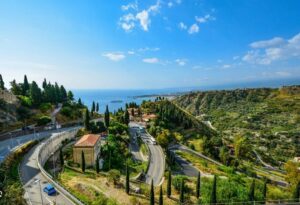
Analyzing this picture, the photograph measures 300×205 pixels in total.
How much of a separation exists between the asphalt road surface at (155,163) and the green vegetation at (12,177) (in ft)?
67.6

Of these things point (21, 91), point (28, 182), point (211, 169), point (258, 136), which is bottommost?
point (258, 136)

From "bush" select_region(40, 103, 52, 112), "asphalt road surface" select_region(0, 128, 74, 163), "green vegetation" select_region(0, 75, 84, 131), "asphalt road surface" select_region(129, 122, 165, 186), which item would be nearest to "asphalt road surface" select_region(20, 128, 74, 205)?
"asphalt road surface" select_region(0, 128, 74, 163)

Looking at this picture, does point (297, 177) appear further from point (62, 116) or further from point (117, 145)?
point (62, 116)

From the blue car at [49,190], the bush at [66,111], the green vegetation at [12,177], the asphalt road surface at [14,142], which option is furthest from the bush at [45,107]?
the blue car at [49,190]

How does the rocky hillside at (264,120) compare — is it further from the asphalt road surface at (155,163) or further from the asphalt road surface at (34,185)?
the asphalt road surface at (34,185)

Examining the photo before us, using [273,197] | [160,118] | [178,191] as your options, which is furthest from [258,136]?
[178,191]

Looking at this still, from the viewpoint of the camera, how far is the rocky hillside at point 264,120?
345ft

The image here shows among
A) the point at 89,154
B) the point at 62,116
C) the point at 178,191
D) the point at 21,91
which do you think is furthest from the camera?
the point at 21,91

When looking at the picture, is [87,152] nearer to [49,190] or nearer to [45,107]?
[49,190]

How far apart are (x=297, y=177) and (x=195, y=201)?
24.7 m

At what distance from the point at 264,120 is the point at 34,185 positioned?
14044 centimetres

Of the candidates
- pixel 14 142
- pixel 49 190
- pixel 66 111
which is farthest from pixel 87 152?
pixel 66 111

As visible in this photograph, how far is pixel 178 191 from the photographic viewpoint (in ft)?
123

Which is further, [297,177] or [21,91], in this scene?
[21,91]
